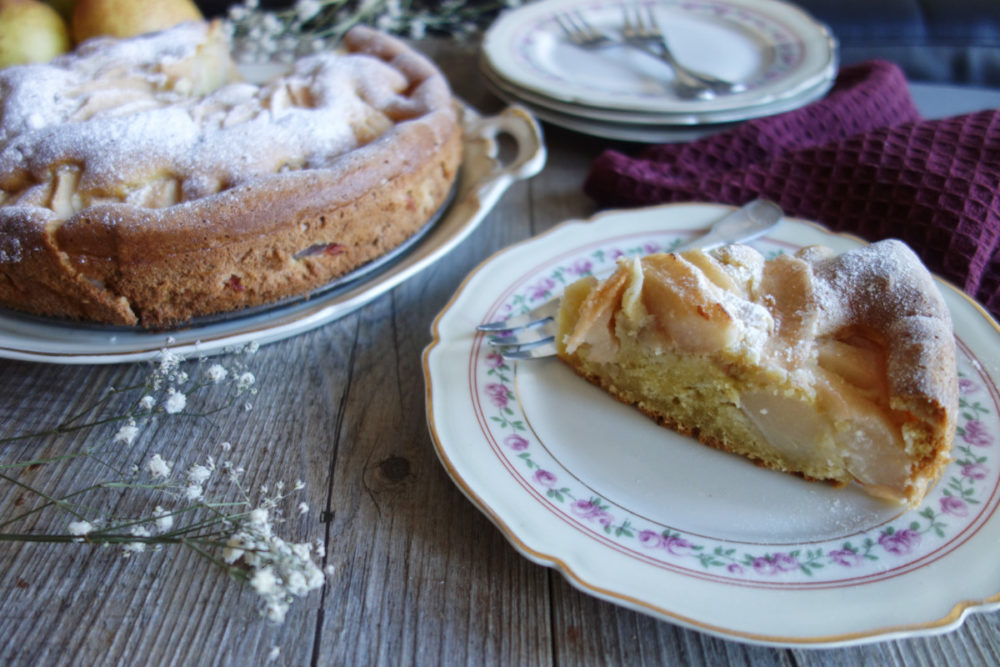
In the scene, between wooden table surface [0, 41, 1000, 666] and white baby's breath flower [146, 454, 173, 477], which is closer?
wooden table surface [0, 41, 1000, 666]

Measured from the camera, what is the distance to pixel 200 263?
4.88 feet

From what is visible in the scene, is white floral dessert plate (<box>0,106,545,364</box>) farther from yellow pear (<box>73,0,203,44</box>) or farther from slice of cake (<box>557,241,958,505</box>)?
yellow pear (<box>73,0,203,44</box>)

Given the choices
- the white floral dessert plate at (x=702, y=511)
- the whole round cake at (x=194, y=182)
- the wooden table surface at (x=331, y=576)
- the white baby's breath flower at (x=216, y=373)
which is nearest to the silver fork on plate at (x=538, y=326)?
the white floral dessert plate at (x=702, y=511)

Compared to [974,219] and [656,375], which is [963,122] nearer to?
[974,219]

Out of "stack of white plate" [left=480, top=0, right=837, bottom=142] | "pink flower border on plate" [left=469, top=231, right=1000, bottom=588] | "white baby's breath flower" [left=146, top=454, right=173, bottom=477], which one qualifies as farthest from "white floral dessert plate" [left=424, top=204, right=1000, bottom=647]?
"stack of white plate" [left=480, top=0, right=837, bottom=142]

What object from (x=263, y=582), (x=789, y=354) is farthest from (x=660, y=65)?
→ (x=263, y=582)

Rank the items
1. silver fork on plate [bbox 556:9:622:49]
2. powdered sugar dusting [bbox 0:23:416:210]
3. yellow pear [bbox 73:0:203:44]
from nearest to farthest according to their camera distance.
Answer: powdered sugar dusting [bbox 0:23:416:210] → yellow pear [bbox 73:0:203:44] → silver fork on plate [bbox 556:9:622:49]

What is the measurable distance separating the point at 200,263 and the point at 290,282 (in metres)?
0.19

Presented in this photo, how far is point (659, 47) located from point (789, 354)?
170 cm

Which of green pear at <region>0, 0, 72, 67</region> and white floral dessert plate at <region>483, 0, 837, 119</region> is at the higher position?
green pear at <region>0, 0, 72, 67</region>

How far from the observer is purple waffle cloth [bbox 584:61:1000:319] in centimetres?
168

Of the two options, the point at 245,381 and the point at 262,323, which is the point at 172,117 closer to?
the point at 262,323

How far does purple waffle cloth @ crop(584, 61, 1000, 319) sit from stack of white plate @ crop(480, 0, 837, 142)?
0.10m

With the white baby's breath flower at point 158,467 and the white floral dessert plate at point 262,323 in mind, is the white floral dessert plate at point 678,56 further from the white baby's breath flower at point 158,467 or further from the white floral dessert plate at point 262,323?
the white baby's breath flower at point 158,467
